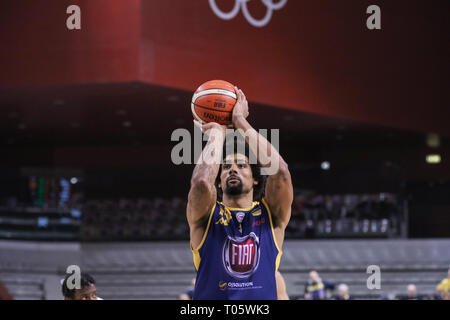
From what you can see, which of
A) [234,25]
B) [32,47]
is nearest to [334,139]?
[234,25]

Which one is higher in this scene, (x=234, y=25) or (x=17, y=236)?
(x=234, y=25)

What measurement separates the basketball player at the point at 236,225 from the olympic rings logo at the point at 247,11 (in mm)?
7862

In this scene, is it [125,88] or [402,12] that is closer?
[125,88]

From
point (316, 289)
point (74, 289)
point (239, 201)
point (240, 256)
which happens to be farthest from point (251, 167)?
point (316, 289)

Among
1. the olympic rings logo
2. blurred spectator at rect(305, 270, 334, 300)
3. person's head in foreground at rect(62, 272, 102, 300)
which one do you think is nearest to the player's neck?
person's head in foreground at rect(62, 272, 102, 300)

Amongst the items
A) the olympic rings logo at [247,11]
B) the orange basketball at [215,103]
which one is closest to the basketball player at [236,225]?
the orange basketball at [215,103]

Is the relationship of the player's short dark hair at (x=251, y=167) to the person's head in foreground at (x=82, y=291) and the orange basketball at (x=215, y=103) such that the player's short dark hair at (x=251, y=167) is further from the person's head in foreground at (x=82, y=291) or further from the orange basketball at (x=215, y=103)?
the person's head in foreground at (x=82, y=291)

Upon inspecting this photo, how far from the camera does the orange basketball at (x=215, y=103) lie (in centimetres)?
384

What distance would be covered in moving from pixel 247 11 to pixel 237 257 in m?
8.74

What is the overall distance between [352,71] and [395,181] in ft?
16.5

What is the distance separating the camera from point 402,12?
13422 mm

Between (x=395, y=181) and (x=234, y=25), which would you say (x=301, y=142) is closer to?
(x=395, y=181)

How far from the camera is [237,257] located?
337cm

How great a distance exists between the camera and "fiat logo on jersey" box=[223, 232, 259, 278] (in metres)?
3.35
